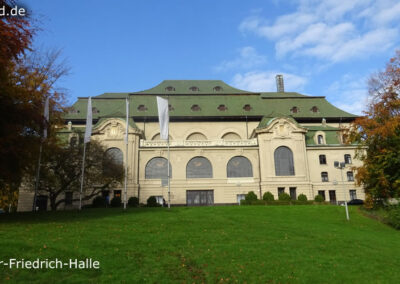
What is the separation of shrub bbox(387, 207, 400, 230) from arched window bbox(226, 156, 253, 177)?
22.2 m

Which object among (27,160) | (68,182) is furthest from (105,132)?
(27,160)

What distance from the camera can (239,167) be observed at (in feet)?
146

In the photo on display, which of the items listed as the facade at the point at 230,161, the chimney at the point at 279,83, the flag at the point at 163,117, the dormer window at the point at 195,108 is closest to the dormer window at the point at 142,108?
the facade at the point at 230,161

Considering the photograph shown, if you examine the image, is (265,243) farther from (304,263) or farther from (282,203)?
(282,203)

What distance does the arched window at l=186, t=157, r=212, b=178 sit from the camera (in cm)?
4400

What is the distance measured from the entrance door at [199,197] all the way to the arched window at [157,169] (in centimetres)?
404

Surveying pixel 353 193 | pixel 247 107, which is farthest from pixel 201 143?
pixel 353 193

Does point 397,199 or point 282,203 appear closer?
point 397,199

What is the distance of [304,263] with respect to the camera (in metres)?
12.1

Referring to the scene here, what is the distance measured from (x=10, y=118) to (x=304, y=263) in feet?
56.8

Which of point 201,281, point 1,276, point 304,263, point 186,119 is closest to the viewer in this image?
point 1,276

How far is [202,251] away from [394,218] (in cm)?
1689

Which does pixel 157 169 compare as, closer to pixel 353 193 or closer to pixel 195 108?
pixel 195 108

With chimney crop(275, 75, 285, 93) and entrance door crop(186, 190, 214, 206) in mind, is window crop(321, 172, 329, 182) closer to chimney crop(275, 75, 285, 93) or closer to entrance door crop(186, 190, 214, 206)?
entrance door crop(186, 190, 214, 206)
